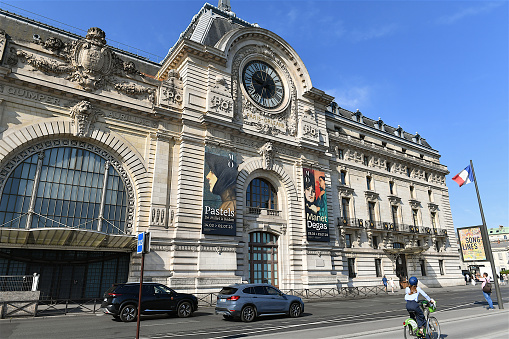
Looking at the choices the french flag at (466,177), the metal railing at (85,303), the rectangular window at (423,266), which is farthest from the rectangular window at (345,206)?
the french flag at (466,177)

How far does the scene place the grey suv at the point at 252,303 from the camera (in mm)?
15906

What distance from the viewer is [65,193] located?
2264 centimetres

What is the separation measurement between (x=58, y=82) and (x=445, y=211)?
2070 inches

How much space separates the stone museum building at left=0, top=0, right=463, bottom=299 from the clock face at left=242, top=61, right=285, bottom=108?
0.47ft

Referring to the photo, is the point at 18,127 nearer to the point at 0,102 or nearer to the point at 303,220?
the point at 0,102

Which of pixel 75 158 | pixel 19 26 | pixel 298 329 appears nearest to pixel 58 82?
pixel 75 158

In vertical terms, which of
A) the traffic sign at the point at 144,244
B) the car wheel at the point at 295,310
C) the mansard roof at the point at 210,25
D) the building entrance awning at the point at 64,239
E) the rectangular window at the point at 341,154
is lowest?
the car wheel at the point at 295,310

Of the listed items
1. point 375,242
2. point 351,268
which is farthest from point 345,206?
point 351,268

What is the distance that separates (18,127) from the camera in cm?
2178

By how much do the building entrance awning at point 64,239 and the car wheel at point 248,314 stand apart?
9803 mm

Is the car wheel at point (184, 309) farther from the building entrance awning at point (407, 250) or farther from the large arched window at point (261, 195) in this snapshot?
the building entrance awning at point (407, 250)

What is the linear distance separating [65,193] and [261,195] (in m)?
16.1

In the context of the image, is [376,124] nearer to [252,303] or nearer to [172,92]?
[172,92]

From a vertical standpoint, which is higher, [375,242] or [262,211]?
[262,211]
